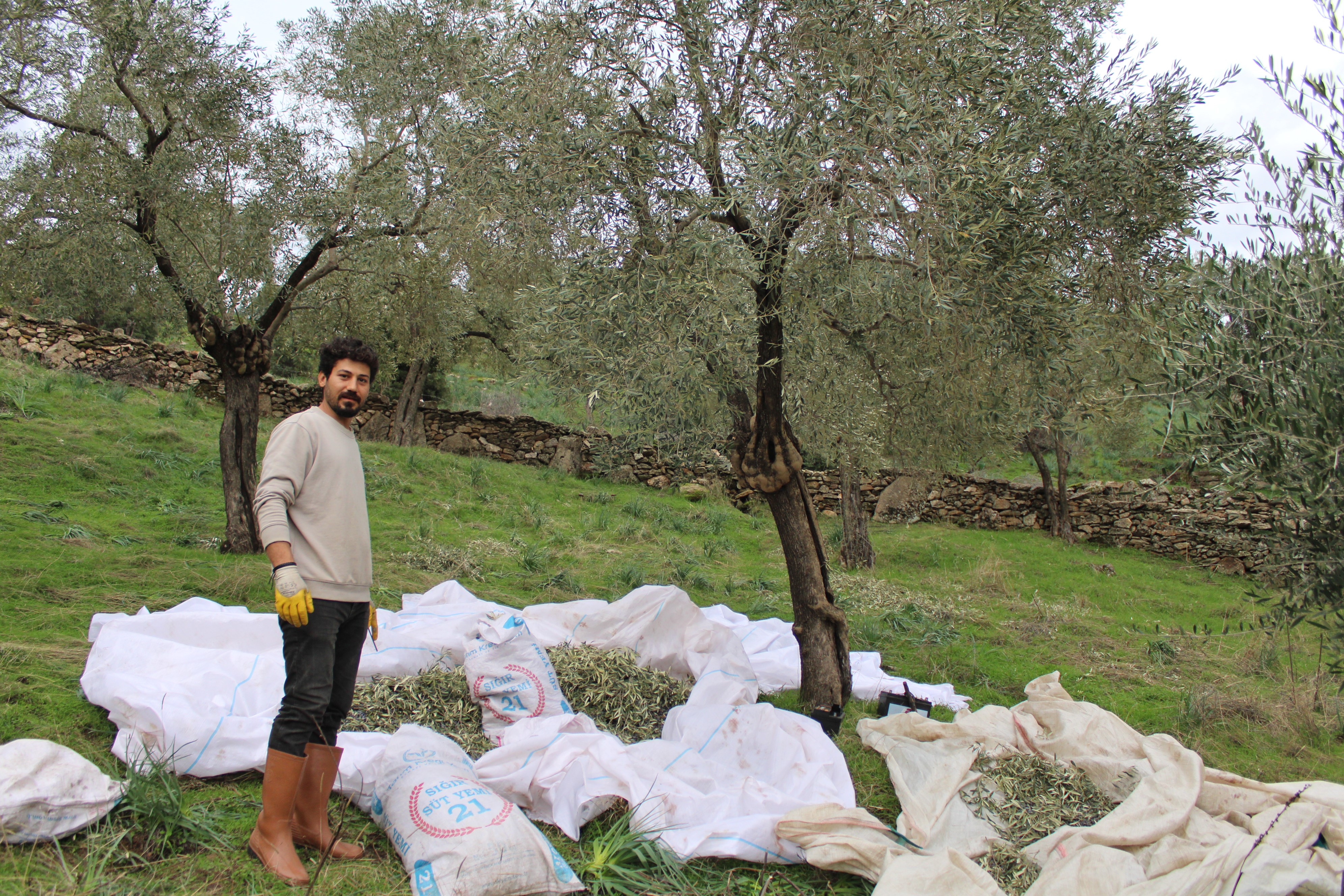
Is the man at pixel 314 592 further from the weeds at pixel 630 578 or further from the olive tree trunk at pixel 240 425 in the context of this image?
the olive tree trunk at pixel 240 425

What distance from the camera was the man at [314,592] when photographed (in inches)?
129

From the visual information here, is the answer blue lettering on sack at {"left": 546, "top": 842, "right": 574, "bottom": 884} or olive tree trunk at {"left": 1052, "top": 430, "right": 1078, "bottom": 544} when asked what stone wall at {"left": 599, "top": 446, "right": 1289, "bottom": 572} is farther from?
blue lettering on sack at {"left": 546, "top": 842, "right": 574, "bottom": 884}

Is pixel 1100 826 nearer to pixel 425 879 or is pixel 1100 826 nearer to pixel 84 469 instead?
pixel 425 879

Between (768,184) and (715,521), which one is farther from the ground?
(768,184)

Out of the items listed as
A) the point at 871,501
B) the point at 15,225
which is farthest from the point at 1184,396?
the point at 871,501

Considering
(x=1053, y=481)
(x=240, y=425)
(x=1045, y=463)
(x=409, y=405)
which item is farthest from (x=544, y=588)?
(x=1053, y=481)

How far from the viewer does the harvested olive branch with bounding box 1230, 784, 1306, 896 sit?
330 centimetres

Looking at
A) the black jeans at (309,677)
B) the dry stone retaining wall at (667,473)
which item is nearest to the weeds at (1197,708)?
the black jeans at (309,677)

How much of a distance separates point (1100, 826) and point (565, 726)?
2920mm

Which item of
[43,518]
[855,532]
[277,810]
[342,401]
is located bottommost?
[277,810]

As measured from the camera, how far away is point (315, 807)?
11.4 ft

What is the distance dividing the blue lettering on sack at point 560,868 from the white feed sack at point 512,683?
4.71ft

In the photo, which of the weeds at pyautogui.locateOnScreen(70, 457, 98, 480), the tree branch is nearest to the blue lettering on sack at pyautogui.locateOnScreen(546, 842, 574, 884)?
the tree branch

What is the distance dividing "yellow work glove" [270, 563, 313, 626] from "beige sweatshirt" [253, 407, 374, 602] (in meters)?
0.15
